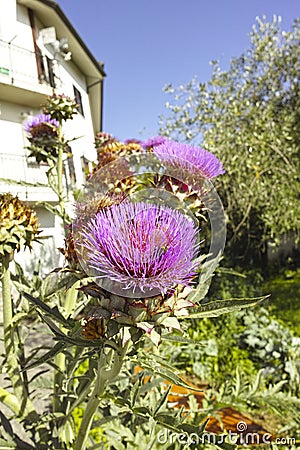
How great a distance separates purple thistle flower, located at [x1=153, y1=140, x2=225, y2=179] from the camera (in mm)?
633

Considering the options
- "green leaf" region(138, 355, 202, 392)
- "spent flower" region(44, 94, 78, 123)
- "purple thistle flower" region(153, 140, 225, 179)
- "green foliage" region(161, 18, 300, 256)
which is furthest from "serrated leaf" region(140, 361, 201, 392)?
"green foliage" region(161, 18, 300, 256)

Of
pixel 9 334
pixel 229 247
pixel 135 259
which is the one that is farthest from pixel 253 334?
pixel 135 259

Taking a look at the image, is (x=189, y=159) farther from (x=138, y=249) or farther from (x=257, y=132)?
(x=257, y=132)

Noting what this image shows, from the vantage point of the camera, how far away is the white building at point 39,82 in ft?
5.18

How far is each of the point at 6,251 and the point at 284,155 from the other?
2805mm

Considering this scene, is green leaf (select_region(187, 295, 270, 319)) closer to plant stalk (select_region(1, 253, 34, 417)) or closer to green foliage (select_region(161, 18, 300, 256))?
plant stalk (select_region(1, 253, 34, 417))

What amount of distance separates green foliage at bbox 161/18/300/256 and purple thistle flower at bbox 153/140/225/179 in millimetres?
1897

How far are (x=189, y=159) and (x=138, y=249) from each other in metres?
0.27

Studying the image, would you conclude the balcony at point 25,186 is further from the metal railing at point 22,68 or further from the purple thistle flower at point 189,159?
the metal railing at point 22,68

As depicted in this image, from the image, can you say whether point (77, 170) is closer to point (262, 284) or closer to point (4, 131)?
point (4, 131)

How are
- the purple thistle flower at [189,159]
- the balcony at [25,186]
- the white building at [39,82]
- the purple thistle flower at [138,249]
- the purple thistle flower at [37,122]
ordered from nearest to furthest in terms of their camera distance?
the purple thistle flower at [138,249], the purple thistle flower at [189,159], the balcony at [25,186], the purple thistle flower at [37,122], the white building at [39,82]

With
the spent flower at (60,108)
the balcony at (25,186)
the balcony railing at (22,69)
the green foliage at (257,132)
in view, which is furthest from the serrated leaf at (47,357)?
the balcony railing at (22,69)

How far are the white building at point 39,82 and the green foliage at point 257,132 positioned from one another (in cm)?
92

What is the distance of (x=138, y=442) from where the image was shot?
0.91m
